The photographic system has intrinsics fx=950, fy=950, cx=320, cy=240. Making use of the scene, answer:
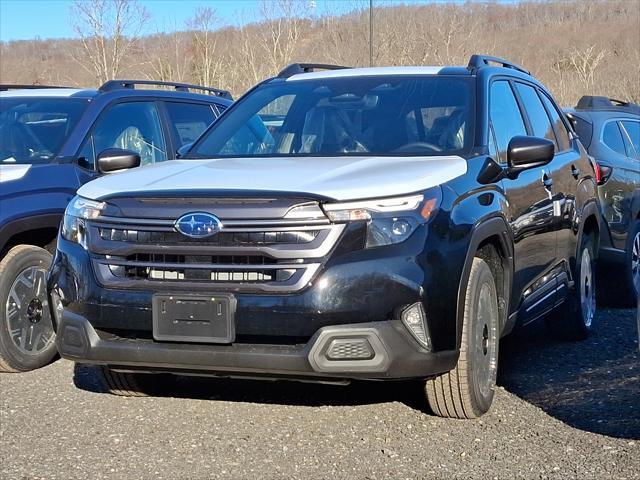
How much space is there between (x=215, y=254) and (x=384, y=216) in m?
0.74

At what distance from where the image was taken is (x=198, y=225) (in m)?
4.11

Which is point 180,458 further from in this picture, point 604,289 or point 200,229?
point 604,289

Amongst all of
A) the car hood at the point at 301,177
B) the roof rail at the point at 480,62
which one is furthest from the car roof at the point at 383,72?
the car hood at the point at 301,177

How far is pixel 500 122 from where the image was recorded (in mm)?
5422

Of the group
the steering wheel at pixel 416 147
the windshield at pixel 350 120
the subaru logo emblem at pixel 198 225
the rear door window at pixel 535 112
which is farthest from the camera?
the rear door window at pixel 535 112

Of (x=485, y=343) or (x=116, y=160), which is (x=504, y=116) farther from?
(x=116, y=160)

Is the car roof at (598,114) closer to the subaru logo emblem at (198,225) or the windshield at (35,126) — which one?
the windshield at (35,126)

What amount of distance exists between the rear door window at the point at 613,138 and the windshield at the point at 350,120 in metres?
3.36

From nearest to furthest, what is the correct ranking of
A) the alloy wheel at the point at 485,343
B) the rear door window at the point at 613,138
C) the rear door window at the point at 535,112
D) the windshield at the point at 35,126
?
the alloy wheel at the point at 485,343 < the rear door window at the point at 535,112 < the windshield at the point at 35,126 < the rear door window at the point at 613,138

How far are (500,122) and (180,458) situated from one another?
8.56 feet

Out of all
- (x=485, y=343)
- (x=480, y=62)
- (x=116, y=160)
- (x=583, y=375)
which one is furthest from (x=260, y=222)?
(x=583, y=375)

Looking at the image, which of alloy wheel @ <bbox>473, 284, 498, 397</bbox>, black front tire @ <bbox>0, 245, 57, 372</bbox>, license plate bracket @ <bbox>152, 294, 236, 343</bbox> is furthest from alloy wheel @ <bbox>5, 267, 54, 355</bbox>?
alloy wheel @ <bbox>473, 284, 498, 397</bbox>

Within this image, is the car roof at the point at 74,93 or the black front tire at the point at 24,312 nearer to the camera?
the black front tire at the point at 24,312

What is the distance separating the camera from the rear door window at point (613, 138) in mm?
8375
